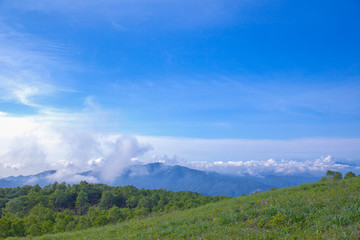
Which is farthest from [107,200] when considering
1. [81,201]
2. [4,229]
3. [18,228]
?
[4,229]

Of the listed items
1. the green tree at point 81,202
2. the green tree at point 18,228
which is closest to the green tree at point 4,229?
the green tree at point 18,228

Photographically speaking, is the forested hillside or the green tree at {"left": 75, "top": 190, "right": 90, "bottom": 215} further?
the green tree at {"left": 75, "top": 190, "right": 90, "bottom": 215}

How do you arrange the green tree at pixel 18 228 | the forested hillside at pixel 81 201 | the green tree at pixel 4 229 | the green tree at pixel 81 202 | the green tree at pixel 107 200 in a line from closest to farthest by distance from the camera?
the green tree at pixel 4 229
the green tree at pixel 18 228
the forested hillside at pixel 81 201
the green tree at pixel 81 202
the green tree at pixel 107 200

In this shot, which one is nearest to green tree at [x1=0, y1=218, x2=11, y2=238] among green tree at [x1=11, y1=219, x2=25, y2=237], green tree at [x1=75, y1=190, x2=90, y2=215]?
green tree at [x1=11, y1=219, x2=25, y2=237]

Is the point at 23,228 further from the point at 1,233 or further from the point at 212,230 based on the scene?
the point at 212,230

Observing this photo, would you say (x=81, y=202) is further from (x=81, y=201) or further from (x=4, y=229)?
(x=4, y=229)

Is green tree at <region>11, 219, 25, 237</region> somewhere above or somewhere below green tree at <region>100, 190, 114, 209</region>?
above

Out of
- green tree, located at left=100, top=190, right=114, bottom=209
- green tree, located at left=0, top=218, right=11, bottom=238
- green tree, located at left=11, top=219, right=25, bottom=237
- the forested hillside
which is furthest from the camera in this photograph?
green tree, located at left=100, top=190, right=114, bottom=209

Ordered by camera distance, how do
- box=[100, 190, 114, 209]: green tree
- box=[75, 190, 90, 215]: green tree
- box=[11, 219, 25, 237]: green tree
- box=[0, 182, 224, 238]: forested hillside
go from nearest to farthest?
box=[11, 219, 25, 237]: green tree
box=[0, 182, 224, 238]: forested hillside
box=[75, 190, 90, 215]: green tree
box=[100, 190, 114, 209]: green tree

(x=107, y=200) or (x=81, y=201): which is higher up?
(x=81, y=201)

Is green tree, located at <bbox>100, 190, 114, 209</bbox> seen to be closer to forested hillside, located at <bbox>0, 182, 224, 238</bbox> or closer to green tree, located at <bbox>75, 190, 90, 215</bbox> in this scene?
forested hillside, located at <bbox>0, 182, 224, 238</bbox>

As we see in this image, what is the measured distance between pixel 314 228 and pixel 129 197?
266ft

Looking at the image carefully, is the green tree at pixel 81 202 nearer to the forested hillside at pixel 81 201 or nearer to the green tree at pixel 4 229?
the forested hillside at pixel 81 201

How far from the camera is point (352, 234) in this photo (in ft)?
20.9
